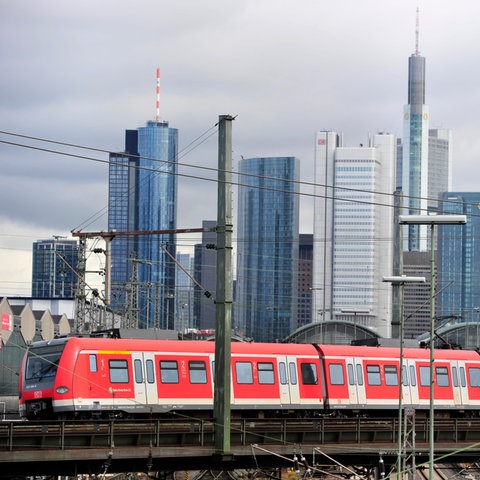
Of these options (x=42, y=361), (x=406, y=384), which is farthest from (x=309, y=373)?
(x=42, y=361)

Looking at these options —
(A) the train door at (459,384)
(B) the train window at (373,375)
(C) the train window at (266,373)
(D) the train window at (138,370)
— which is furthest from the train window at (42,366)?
(A) the train door at (459,384)

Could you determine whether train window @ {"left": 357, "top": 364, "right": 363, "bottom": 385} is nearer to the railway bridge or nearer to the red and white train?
the red and white train

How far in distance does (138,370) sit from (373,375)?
12.8 meters

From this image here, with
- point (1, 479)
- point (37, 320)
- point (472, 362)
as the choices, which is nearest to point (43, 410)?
point (1, 479)

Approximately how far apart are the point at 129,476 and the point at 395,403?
21.8 metres

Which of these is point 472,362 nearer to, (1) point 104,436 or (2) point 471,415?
(2) point 471,415

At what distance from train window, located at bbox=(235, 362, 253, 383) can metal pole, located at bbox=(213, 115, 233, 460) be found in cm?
1321

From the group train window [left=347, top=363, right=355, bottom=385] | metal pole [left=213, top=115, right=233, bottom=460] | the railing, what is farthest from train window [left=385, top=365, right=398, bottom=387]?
metal pole [left=213, top=115, right=233, bottom=460]

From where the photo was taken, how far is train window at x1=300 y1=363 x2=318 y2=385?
55.3 metres

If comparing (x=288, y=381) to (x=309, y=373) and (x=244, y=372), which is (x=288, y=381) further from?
(x=244, y=372)

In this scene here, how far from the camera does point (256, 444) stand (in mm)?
42688

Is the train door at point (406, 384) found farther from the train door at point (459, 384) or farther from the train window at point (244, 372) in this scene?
the train window at point (244, 372)

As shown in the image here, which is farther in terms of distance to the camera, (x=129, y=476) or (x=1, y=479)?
(x=129, y=476)

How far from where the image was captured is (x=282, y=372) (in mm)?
54531
